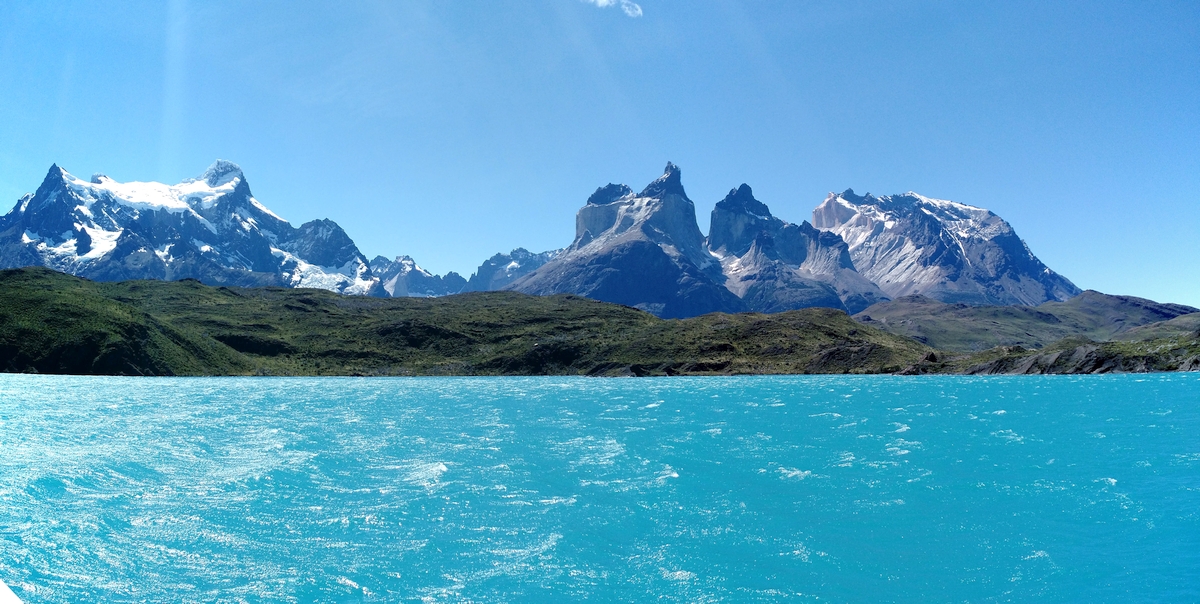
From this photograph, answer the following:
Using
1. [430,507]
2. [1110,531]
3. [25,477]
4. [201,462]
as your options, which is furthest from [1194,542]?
[25,477]

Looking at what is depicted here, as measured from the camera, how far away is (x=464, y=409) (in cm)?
11725

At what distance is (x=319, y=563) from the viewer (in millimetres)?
32375

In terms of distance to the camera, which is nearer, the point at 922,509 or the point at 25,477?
the point at 922,509

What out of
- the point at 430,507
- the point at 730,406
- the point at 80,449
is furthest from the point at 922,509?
the point at 730,406

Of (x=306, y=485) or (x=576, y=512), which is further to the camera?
(x=306, y=485)

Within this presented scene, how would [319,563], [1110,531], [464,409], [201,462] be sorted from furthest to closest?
[464,409]
[201,462]
[1110,531]
[319,563]

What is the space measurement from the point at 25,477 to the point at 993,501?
66.7 meters

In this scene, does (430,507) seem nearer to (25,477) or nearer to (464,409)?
(25,477)

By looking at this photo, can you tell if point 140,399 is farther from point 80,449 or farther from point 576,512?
point 576,512

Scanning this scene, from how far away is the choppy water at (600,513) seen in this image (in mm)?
29844

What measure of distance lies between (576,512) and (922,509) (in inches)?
808

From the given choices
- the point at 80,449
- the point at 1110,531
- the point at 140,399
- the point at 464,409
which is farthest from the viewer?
the point at 140,399

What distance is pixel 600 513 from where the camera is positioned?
41.6 metres

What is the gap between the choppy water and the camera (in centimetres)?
2984
